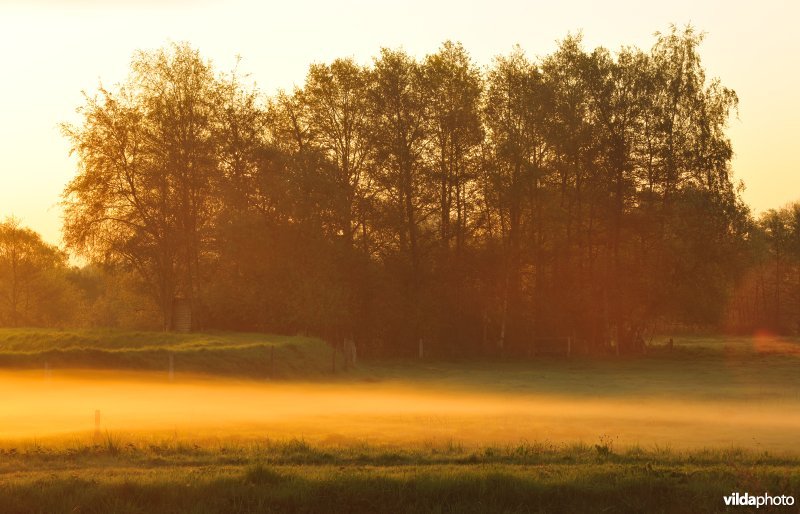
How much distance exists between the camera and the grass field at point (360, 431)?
1703 centimetres

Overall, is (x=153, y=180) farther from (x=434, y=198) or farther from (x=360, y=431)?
(x=360, y=431)

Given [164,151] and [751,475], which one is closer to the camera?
[751,475]

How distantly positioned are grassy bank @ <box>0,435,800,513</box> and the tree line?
55.1m

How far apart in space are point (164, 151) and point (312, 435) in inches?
1996

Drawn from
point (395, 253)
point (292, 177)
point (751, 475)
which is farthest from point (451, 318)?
point (751, 475)

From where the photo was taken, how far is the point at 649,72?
275ft

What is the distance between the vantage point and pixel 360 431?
31031 millimetres

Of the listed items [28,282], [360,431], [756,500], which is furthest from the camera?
[28,282]

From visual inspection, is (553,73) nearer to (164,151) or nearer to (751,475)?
(164,151)

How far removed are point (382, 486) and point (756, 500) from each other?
6.39 meters

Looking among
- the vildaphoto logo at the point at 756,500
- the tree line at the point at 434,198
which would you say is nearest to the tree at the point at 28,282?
the tree line at the point at 434,198

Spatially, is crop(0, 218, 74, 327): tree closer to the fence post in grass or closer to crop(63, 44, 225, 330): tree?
crop(63, 44, 225, 330): tree

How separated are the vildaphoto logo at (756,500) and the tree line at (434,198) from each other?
192 ft

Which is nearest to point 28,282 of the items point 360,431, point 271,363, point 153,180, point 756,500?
point 153,180
